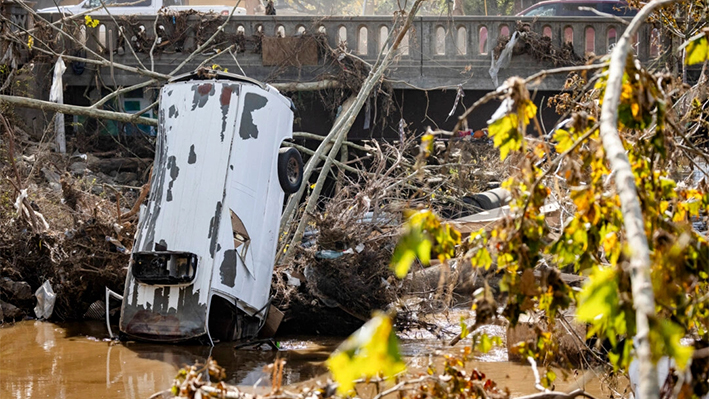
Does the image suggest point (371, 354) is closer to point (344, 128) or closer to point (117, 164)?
point (344, 128)

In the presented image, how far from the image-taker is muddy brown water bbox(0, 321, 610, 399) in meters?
5.68

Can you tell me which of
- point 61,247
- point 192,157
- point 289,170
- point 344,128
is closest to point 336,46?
point 344,128

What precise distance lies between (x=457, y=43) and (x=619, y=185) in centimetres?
1235

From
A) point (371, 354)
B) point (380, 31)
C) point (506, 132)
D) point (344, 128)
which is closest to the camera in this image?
point (371, 354)

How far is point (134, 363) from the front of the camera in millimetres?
6410

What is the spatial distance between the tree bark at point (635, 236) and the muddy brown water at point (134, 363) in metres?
3.45

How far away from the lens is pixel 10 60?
44.2ft

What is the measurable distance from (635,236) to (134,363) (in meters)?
5.36

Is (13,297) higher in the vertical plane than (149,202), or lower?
lower

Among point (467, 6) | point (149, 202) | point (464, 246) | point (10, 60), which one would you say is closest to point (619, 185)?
point (464, 246)

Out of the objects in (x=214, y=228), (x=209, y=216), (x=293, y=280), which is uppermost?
(x=209, y=216)

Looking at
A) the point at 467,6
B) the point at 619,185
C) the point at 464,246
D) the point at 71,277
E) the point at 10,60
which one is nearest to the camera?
the point at 619,185

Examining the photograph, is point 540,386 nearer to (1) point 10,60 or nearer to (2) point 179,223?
(2) point 179,223

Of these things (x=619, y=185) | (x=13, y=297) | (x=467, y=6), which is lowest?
(x=13, y=297)
